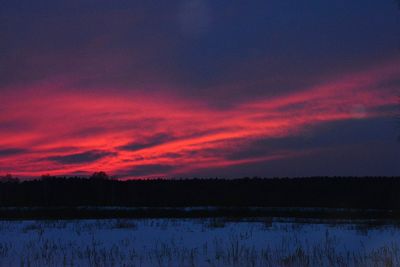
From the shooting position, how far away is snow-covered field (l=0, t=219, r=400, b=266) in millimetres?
11898

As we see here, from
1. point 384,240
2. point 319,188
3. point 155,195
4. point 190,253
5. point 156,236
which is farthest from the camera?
point 155,195

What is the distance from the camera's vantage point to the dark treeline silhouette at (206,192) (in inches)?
2598

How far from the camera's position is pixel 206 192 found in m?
76.0

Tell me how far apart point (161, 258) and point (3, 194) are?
7222 centimetres

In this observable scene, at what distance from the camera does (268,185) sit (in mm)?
75938

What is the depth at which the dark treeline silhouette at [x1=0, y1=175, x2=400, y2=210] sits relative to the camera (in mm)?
66000

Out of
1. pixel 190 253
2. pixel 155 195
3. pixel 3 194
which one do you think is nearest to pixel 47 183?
pixel 3 194

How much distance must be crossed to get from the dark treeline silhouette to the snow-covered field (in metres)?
41.1

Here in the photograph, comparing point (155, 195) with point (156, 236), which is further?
point (155, 195)

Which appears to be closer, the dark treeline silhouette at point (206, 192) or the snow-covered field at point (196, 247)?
the snow-covered field at point (196, 247)

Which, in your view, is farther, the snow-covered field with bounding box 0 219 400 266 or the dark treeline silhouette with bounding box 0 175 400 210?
the dark treeline silhouette with bounding box 0 175 400 210

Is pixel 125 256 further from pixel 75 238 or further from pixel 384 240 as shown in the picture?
pixel 384 240

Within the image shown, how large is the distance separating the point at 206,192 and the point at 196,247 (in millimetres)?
61094

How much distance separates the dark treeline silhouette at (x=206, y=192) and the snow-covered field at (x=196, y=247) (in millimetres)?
41150
